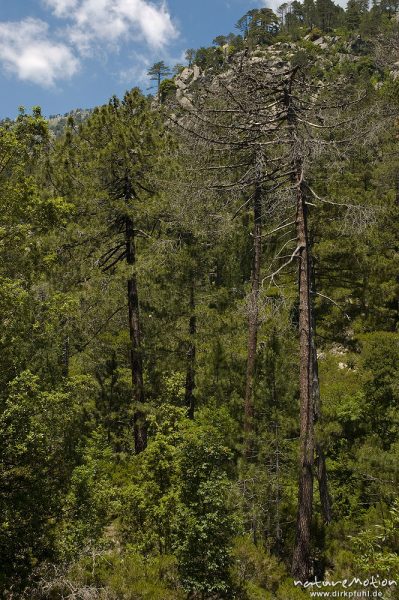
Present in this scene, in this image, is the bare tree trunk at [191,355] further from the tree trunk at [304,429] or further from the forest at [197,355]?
the tree trunk at [304,429]

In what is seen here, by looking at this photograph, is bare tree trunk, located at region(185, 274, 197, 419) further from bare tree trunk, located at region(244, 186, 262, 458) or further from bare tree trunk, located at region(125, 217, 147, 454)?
bare tree trunk, located at region(244, 186, 262, 458)

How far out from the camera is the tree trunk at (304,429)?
22.3 feet

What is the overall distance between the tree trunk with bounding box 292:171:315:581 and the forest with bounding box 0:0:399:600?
29 mm

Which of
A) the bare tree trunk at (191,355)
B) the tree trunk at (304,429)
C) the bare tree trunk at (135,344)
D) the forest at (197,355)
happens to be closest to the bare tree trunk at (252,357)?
the forest at (197,355)

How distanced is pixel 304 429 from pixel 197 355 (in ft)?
24.7

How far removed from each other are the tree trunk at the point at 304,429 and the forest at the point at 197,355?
0.03 m

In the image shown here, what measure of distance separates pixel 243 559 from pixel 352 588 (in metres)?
1.74

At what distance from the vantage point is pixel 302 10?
122m

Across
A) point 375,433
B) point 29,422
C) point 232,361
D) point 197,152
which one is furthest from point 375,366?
point 29,422

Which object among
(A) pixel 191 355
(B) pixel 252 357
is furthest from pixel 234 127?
(A) pixel 191 355

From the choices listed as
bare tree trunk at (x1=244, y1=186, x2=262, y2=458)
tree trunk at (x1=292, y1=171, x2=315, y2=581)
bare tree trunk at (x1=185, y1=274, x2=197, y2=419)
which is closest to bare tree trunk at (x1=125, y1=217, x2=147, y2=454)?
bare tree trunk at (x1=185, y1=274, x2=197, y2=419)

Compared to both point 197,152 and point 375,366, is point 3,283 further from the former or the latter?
point 375,366

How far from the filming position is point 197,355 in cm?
1427

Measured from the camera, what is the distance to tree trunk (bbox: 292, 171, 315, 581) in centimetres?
680
